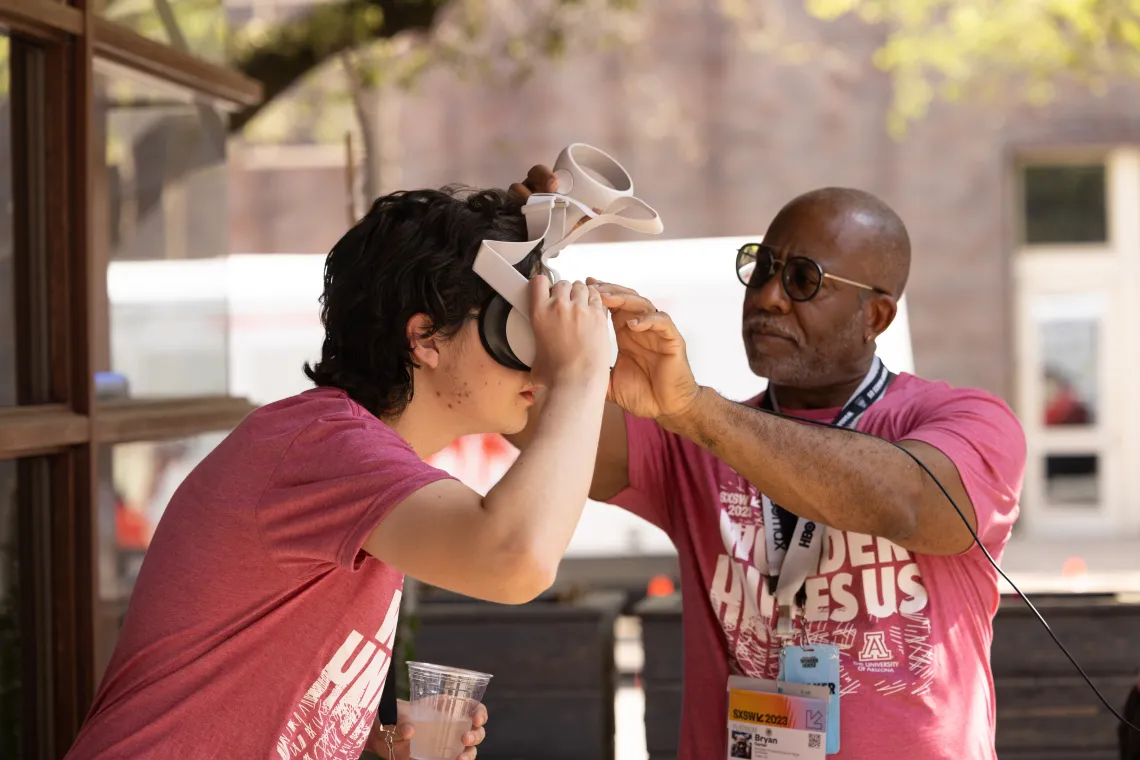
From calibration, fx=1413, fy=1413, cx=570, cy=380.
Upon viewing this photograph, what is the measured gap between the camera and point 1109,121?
46.1 ft

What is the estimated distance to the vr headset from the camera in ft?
6.37

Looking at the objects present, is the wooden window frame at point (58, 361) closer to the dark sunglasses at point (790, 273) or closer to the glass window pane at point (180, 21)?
the glass window pane at point (180, 21)

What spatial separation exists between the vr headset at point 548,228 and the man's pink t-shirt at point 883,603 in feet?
2.06

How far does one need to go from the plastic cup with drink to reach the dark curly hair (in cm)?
40

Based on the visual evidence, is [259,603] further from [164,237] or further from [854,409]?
[164,237]

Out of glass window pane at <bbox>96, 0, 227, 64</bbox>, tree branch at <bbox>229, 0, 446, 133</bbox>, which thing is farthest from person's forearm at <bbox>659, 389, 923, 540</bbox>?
tree branch at <bbox>229, 0, 446, 133</bbox>

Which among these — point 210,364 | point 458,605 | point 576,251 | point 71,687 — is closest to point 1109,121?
point 576,251

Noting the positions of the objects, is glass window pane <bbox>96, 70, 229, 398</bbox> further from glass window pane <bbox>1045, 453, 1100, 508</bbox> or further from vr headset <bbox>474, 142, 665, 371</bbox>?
glass window pane <bbox>1045, 453, 1100, 508</bbox>

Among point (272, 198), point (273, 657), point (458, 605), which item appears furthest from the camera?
point (272, 198)

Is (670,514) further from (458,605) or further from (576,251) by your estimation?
(576,251)

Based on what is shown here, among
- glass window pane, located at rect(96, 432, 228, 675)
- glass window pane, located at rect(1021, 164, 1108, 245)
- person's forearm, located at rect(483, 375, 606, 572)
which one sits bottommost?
glass window pane, located at rect(96, 432, 228, 675)

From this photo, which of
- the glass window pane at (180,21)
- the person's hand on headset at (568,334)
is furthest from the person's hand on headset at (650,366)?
the glass window pane at (180,21)

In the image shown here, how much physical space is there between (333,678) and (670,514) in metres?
1.19

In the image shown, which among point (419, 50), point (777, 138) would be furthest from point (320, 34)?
point (777, 138)
